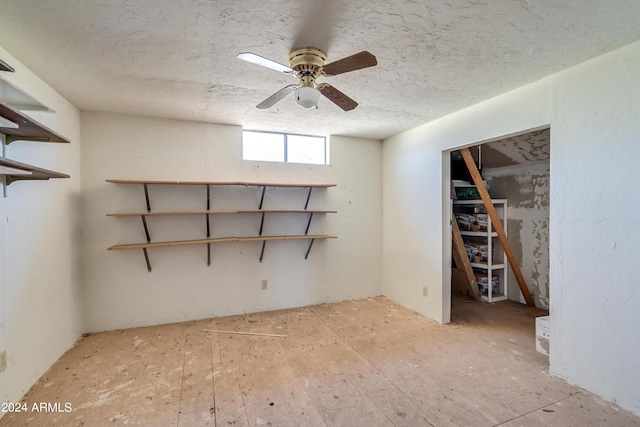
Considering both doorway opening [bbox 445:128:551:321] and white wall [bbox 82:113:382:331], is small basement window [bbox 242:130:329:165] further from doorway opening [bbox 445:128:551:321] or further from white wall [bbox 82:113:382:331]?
doorway opening [bbox 445:128:551:321]

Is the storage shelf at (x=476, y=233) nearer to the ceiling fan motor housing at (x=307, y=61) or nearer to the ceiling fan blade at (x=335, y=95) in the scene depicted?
the ceiling fan blade at (x=335, y=95)

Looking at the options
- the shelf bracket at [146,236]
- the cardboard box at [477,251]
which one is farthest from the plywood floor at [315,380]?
the cardboard box at [477,251]

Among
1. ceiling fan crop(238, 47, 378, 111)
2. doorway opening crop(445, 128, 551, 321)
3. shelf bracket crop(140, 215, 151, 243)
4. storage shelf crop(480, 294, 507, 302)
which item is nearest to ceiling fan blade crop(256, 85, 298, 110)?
ceiling fan crop(238, 47, 378, 111)

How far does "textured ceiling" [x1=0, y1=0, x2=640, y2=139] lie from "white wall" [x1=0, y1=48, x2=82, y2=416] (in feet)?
1.08

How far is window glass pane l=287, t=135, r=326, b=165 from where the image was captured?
12.1 ft

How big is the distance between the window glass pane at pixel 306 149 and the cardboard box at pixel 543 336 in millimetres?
2810

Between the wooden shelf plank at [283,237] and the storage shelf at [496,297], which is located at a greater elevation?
the wooden shelf plank at [283,237]

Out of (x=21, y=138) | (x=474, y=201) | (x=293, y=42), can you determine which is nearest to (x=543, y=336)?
(x=474, y=201)

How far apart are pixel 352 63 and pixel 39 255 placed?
8.59 ft

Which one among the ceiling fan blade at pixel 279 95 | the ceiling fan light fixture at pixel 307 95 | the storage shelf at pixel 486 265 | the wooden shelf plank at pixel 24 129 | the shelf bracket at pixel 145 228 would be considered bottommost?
the storage shelf at pixel 486 265

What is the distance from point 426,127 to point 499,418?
8.98 ft

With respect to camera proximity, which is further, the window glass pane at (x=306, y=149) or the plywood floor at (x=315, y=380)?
the window glass pane at (x=306, y=149)

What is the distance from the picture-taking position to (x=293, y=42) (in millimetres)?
1686

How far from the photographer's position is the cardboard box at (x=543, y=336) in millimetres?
2369
